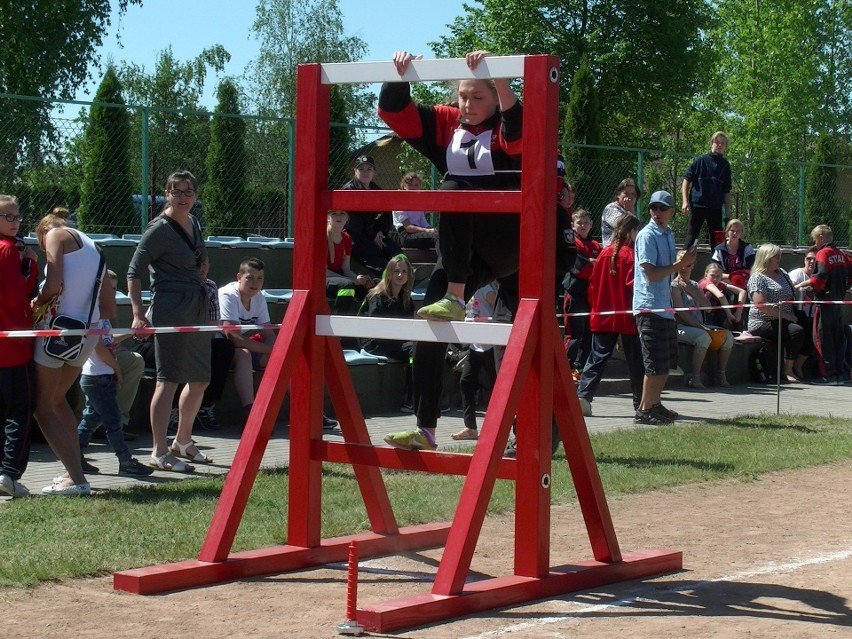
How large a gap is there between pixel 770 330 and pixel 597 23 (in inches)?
1261

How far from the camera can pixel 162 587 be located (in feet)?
18.3

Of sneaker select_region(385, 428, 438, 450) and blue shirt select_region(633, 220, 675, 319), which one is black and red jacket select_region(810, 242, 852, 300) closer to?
blue shirt select_region(633, 220, 675, 319)

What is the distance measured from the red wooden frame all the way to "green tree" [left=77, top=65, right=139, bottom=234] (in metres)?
8.00

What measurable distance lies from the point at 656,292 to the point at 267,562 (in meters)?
6.93

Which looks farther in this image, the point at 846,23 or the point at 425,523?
the point at 846,23

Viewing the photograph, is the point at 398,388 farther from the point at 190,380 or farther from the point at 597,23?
the point at 597,23

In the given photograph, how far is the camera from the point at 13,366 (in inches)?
307

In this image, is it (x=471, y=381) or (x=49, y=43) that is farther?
(x=49, y=43)

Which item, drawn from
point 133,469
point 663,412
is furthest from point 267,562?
point 663,412

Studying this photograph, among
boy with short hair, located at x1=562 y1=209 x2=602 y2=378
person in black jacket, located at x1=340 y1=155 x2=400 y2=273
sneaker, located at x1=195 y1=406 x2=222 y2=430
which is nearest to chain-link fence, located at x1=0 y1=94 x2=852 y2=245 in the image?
person in black jacket, located at x1=340 y1=155 x2=400 y2=273

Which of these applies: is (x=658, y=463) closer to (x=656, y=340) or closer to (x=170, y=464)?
(x=656, y=340)

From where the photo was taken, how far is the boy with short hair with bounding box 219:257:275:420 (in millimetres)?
10766

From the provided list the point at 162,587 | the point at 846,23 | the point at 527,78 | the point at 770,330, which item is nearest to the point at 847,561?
the point at 527,78

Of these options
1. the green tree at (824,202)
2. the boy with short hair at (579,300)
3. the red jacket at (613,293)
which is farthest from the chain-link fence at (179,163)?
the green tree at (824,202)
